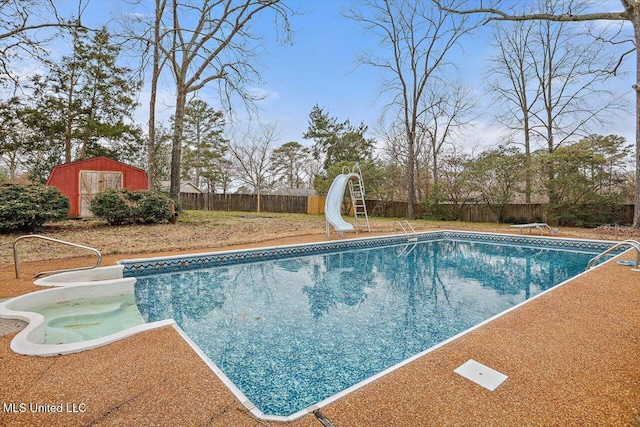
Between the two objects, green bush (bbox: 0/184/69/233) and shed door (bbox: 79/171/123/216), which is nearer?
green bush (bbox: 0/184/69/233)

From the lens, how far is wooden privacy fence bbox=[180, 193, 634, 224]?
551 inches

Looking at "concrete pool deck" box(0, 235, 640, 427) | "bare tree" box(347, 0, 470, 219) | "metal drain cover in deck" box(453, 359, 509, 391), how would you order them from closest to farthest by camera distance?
"concrete pool deck" box(0, 235, 640, 427) < "metal drain cover in deck" box(453, 359, 509, 391) < "bare tree" box(347, 0, 470, 219)

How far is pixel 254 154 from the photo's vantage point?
24.2 meters

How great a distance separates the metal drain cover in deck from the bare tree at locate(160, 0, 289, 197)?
1172cm

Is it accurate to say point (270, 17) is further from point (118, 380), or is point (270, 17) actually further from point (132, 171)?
point (118, 380)

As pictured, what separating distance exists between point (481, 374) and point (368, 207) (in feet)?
57.5

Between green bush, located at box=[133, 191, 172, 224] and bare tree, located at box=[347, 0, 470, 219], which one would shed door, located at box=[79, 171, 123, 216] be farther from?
bare tree, located at box=[347, 0, 470, 219]

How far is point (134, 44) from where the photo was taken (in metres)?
10.8

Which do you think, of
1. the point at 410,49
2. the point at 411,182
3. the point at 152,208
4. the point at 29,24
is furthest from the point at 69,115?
the point at 410,49

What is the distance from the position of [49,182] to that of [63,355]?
483 inches

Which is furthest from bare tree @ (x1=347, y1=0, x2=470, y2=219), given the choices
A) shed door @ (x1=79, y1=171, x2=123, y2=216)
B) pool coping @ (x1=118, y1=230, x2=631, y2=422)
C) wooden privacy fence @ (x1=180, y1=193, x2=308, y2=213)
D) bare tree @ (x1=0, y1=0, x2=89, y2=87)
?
shed door @ (x1=79, y1=171, x2=123, y2=216)

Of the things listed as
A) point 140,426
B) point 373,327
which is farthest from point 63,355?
point 373,327

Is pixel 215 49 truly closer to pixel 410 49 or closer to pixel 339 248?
pixel 339 248

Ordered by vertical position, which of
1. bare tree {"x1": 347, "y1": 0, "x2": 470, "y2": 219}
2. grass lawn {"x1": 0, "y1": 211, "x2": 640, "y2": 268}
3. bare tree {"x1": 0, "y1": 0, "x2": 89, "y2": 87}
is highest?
bare tree {"x1": 347, "y1": 0, "x2": 470, "y2": 219}
